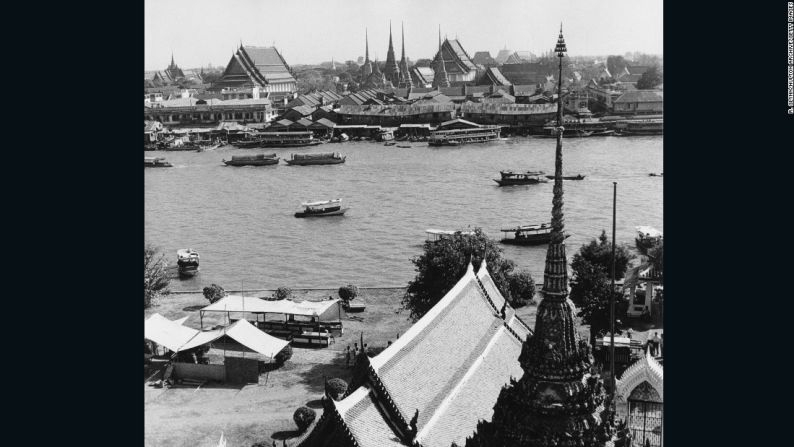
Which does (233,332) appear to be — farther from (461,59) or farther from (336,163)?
(461,59)

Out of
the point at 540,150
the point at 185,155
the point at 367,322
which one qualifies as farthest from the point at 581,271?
the point at 185,155

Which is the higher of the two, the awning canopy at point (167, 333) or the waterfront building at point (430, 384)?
the waterfront building at point (430, 384)

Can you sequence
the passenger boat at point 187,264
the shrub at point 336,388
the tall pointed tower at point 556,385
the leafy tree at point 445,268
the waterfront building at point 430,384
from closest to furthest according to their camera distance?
the tall pointed tower at point 556,385, the waterfront building at point 430,384, the shrub at point 336,388, the leafy tree at point 445,268, the passenger boat at point 187,264

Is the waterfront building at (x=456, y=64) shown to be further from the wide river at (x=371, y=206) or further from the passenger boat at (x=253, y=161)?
the passenger boat at (x=253, y=161)

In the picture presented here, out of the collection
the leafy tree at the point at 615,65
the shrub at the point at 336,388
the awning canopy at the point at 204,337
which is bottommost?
the shrub at the point at 336,388

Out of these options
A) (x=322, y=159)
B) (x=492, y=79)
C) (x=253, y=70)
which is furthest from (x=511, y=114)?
(x=253, y=70)

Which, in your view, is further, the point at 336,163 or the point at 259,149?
the point at 259,149

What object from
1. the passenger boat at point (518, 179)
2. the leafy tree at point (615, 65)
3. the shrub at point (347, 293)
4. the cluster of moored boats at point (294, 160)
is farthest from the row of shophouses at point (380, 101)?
the shrub at point (347, 293)

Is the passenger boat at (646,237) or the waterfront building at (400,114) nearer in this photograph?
the passenger boat at (646,237)
